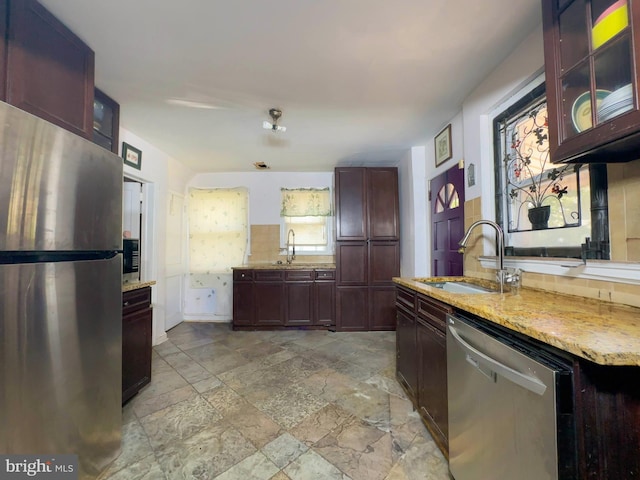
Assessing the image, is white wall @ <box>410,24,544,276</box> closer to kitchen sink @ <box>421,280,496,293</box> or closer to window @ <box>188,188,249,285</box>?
kitchen sink @ <box>421,280,496,293</box>

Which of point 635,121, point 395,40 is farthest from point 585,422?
point 395,40

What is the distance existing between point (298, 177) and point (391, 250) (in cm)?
198

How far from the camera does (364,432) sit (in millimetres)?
1585

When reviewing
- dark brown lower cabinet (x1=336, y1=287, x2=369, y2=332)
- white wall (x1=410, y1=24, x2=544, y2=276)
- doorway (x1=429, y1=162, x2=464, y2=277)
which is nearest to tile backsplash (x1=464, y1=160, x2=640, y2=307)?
white wall (x1=410, y1=24, x2=544, y2=276)

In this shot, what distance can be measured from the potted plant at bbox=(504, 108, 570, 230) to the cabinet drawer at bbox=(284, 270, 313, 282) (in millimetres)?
2532

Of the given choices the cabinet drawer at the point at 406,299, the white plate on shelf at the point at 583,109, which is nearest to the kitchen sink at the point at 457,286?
the cabinet drawer at the point at 406,299

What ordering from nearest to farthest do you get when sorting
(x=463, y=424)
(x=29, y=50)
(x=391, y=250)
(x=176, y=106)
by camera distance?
1. (x=463, y=424)
2. (x=29, y=50)
3. (x=176, y=106)
4. (x=391, y=250)

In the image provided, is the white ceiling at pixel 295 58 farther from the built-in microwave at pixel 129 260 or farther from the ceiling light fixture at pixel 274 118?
the built-in microwave at pixel 129 260

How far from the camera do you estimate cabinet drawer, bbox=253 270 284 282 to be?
362cm

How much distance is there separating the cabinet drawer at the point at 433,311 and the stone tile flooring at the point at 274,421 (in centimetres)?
75

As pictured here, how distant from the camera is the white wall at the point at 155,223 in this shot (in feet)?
9.65

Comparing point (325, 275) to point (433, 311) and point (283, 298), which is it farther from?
point (433, 311)

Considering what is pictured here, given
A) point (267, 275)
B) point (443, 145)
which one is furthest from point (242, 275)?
point (443, 145)

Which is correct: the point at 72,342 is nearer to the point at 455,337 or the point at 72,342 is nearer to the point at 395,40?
the point at 455,337
